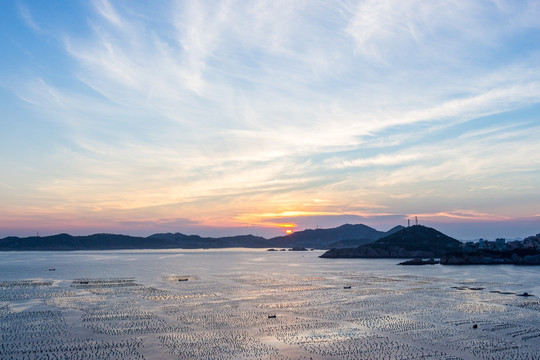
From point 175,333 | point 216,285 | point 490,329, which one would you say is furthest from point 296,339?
point 216,285

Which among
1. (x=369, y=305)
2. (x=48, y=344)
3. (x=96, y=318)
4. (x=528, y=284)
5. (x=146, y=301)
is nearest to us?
(x=48, y=344)

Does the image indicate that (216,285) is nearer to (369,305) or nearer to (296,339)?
(369,305)

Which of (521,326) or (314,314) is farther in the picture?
(314,314)

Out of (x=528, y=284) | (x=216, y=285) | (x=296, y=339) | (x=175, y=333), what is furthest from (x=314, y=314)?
(x=528, y=284)

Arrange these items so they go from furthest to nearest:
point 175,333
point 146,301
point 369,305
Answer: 1. point 146,301
2. point 369,305
3. point 175,333

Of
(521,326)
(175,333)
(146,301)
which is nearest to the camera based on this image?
(175,333)

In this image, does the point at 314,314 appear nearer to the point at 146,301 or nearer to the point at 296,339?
the point at 296,339

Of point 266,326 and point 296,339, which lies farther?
point 266,326

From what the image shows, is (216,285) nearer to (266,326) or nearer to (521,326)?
(266,326)
